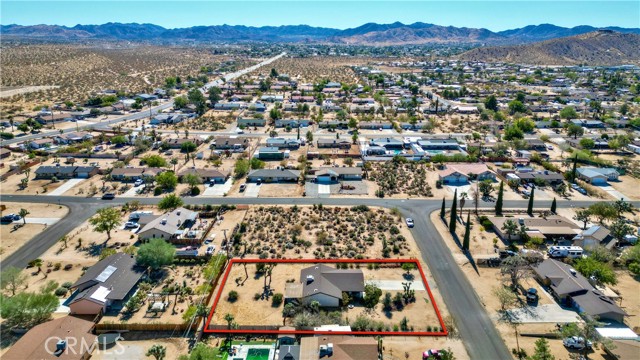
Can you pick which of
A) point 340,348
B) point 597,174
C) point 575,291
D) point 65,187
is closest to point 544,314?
point 575,291

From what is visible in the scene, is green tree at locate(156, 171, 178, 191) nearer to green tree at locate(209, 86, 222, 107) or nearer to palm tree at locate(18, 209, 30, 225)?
palm tree at locate(18, 209, 30, 225)

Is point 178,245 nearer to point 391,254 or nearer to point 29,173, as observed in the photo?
point 391,254

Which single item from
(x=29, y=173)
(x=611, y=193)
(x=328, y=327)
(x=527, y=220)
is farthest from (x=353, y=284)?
(x=29, y=173)

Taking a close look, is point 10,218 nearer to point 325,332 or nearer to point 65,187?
point 65,187

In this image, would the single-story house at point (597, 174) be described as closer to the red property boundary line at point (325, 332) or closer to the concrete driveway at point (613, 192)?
the concrete driveway at point (613, 192)

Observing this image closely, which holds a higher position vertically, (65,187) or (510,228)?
(510,228)

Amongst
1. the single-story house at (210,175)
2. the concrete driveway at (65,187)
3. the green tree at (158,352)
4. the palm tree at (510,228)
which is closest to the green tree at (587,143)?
the palm tree at (510,228)
